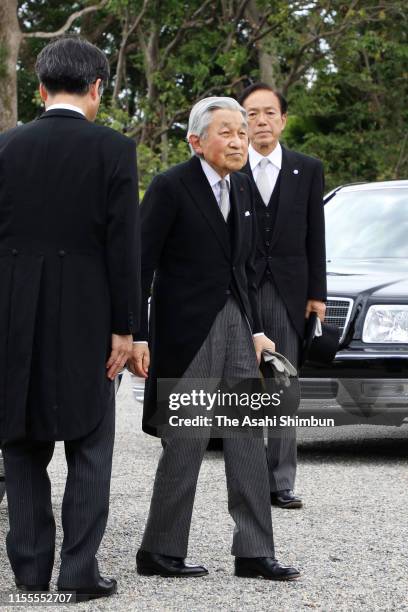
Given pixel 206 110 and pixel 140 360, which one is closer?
pixel 140 360

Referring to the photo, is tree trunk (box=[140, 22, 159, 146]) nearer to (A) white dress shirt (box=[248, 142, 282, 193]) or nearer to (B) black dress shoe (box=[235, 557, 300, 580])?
(A) white dress shirt (box=[248, 142, 282, 193])

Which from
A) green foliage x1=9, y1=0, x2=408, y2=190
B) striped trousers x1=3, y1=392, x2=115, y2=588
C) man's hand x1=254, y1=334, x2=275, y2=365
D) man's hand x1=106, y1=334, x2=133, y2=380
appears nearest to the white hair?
man's hand x1=254, y1=334, x2=275, y2=365

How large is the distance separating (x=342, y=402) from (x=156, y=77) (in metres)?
15.9

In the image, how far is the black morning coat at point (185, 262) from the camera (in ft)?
18.0

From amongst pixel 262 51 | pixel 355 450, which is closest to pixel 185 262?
pixel 355 450

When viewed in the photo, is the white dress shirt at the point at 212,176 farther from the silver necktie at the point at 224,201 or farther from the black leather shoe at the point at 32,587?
the black leather shoe at the point at 32,587

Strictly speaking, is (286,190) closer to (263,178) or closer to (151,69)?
(263,178)

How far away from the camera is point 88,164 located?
4.86m

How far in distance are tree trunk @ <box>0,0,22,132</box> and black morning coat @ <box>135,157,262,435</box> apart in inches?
606

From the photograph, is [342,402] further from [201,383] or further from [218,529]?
[201,383]

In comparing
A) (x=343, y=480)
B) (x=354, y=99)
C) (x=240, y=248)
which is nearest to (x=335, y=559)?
(x=240, y=248)

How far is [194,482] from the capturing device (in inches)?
216

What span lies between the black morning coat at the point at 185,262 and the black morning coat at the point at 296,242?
5.92 feet

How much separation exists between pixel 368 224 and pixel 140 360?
206 inches
